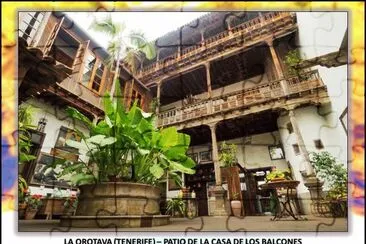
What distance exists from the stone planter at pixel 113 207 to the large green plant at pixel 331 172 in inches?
114

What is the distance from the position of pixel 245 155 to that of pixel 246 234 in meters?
5.32

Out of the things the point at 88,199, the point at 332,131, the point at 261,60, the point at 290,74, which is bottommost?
the point at 88,199

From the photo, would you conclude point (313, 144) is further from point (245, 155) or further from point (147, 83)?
point (147, 83)

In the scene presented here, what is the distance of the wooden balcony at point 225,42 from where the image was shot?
6365mm

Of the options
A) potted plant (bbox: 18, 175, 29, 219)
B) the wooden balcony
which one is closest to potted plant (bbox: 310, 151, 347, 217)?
the wooden balcony

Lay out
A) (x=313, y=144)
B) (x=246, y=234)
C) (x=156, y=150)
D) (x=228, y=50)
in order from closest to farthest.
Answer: (x=246, y=234) < (x=156, y=150) < (x=313, y=144) < (x=228, y=50)

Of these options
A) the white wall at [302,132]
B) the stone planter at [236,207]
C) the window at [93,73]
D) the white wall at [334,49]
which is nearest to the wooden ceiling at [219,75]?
the white wall at [302,132]

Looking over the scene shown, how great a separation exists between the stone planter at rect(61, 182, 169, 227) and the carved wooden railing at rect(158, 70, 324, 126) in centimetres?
374

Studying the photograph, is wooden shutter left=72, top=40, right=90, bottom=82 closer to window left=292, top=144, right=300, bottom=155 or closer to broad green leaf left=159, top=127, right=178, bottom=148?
broad green leaf left=159, top=127, right=178, bottom=148

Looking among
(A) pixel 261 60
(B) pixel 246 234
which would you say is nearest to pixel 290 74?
(A) pixel 261 60

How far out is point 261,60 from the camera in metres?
7.16

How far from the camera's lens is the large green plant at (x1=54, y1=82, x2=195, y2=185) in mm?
2363

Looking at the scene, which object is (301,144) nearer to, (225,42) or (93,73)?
(225,42)

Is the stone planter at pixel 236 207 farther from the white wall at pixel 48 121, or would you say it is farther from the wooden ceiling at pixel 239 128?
the white wall at pixel 48 121
